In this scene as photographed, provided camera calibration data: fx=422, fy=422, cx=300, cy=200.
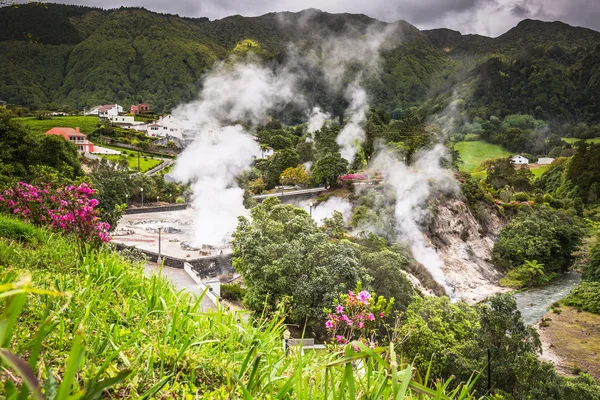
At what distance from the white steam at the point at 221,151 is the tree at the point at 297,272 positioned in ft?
27.2

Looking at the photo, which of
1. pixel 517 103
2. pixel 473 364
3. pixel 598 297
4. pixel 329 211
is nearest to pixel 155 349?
pixel 473 364

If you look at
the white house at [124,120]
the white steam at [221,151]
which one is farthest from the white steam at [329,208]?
the white house at [124,120]

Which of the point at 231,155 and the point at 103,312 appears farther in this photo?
the point at 231,155

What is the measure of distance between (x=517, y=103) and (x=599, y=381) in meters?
81.7

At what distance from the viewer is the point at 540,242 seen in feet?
96.5

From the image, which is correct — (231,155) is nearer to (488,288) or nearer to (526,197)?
(488,288)

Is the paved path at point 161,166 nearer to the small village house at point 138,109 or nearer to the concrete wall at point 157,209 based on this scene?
the concrete wall at point 157,209

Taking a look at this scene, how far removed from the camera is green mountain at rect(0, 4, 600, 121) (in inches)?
3410

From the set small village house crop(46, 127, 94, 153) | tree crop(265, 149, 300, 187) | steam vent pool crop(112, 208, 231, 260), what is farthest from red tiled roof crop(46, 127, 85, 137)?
tree crop(265, 149, 300, 187)

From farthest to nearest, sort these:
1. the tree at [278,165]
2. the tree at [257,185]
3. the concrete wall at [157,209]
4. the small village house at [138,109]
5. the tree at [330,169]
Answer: the small village house at [138,109], the tree at [278,165], the tree at [330,169], the tree at [257,185], the concrete wall at [157,209]

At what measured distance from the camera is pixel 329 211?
103ft

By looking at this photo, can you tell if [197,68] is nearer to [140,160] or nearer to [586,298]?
[140,160]

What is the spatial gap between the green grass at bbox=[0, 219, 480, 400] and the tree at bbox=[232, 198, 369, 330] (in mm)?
10655

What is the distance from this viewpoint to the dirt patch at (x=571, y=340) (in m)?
16.6
